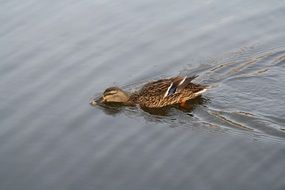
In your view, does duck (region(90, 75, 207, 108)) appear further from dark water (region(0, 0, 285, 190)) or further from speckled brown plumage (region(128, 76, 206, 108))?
dark water (region(0, 0, 285, 190))

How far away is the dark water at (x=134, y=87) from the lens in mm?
8680

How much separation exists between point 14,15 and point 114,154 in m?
6.17

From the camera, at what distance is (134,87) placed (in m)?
11.5

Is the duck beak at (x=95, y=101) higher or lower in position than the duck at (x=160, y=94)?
higher

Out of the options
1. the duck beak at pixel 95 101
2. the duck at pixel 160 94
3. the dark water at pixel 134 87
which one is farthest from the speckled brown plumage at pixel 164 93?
the duck beak at pixel 95 101

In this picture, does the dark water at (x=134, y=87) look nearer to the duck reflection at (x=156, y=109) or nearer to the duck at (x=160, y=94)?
the duck reflection at (x=156, y=109)

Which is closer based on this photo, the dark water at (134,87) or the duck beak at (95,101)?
the dark water at (134,87)

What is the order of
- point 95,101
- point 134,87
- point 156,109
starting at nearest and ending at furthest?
1. point 95,101
2. point 156,109
3. point 134,87

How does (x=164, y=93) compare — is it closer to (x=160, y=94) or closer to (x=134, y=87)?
(x=160, y=94)

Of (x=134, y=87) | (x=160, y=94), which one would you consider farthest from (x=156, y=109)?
(x=134, y=87)

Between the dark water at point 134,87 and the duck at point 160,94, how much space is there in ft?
0.64

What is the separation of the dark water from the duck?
20 cm

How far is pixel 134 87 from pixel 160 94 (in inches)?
27.1

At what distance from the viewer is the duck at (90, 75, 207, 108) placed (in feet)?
35.5
